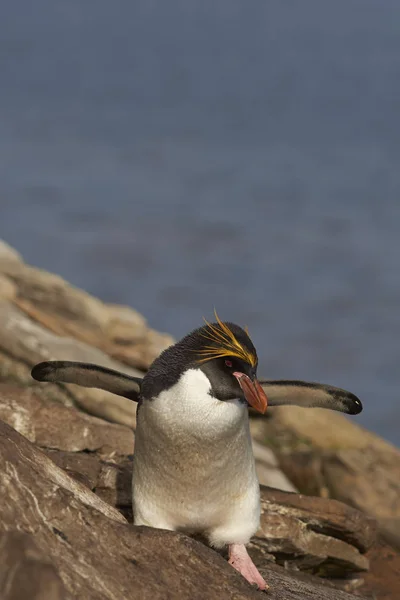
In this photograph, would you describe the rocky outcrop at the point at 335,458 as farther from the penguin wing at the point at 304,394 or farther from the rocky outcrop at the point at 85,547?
the rocky outcrop at the point at 85,547

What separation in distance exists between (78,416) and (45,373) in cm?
153

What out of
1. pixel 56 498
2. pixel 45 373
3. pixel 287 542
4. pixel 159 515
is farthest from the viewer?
pixel 287 542

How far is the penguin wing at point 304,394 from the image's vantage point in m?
8.38

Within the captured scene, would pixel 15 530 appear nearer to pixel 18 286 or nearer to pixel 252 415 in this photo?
pixel 252 415

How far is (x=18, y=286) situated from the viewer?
63.8ft

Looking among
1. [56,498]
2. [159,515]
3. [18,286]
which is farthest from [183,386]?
[18,286]

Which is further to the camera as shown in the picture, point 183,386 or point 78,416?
point 78,416

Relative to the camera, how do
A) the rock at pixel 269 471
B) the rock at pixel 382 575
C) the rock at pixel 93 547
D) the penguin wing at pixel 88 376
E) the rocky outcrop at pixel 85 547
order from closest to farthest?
the rocky outcrop at pixel 85 547 → the rock at pixel 93 547 → the penguin wing at pixel 88 376 → the rock at pixel 382 575 → the rock at pixel 269 471

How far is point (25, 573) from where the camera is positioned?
473cm

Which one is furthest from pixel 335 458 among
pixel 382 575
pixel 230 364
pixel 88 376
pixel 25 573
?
pixel 25 573

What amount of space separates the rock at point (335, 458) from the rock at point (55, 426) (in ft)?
14.4

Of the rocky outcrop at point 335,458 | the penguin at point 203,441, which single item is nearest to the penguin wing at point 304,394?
the penguin at point 203,441

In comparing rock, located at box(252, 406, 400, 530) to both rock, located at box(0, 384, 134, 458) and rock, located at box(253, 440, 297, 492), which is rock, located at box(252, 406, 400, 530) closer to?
rock, located at box(253, 440, 297, 492)

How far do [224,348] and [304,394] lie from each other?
1.52 metres
